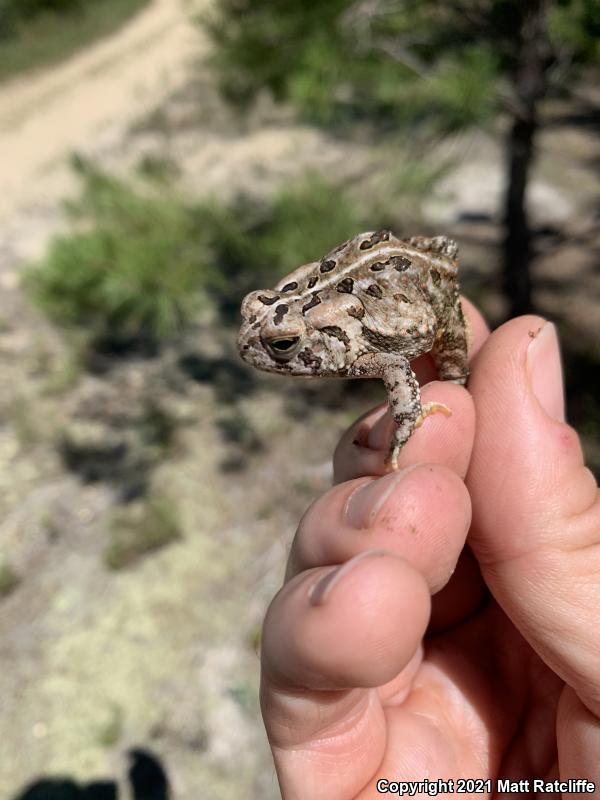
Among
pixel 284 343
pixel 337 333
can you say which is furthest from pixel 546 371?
pixel 284 343

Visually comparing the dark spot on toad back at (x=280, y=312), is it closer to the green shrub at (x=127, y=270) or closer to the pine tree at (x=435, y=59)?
the pine tree at (x=435, y=59)

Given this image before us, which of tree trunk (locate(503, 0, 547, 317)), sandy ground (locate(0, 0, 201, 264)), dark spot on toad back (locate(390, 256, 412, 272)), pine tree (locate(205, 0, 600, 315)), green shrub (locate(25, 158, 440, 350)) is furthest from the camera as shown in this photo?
sandy ground (locate(0, 0, 201, 264))

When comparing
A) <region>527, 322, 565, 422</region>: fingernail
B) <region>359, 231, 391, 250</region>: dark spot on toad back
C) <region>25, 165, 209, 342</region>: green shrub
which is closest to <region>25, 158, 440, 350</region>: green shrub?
<region>25, 165, 209, 342</region>: green shrub

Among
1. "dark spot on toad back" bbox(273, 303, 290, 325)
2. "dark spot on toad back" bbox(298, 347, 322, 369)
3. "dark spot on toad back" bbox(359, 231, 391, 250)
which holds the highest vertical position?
"dark spot on toad back" bbox(359, 231, 391, 250)

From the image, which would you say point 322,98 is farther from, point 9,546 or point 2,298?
point 2,298

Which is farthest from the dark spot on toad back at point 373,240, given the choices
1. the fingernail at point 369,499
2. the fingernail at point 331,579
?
the fingernail at point 331,579

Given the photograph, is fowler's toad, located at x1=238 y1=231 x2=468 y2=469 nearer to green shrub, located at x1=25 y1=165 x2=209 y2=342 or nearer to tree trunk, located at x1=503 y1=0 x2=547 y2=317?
Result: tree trunk, located at x1=503 y1=0 x2=547 y2=317
